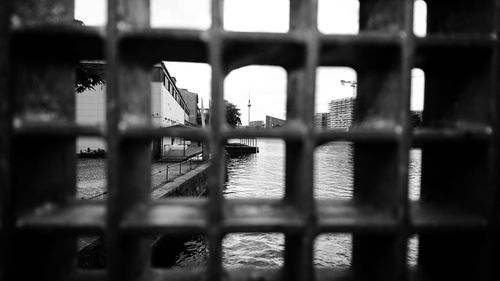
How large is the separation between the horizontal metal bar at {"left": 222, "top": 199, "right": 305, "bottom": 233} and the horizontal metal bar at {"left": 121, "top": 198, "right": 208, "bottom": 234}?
7.7 inches

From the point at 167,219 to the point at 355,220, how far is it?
52.7 inches

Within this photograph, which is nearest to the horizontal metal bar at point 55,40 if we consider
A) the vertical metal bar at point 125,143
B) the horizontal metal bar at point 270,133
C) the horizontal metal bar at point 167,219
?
the vertical metal bar at point 125,143

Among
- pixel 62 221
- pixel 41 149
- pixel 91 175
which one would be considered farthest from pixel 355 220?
pixel 91 175

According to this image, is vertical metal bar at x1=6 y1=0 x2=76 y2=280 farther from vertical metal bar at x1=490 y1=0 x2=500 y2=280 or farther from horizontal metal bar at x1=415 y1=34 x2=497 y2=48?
vertical metal bar at x1=490 y1=0 x2=500 y2=280

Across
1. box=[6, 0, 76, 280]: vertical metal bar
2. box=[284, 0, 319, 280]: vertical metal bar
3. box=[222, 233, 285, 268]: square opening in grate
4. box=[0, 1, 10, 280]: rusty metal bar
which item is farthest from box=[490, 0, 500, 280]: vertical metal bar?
box=[222, 233, 285, 268]: square opening in grate

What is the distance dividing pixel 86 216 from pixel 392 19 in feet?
8.60

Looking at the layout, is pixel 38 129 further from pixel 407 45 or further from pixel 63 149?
pixel 407 45

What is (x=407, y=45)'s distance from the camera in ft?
5.64

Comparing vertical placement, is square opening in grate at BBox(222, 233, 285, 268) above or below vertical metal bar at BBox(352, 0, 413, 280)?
below

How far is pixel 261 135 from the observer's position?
5.57 ft

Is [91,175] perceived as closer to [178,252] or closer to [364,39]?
[178,252]

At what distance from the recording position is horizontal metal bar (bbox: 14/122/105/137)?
5.33 ft

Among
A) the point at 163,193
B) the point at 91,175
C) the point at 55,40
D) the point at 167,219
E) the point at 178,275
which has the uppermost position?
the point at 55,40

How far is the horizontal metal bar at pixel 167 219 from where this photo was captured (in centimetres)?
168
